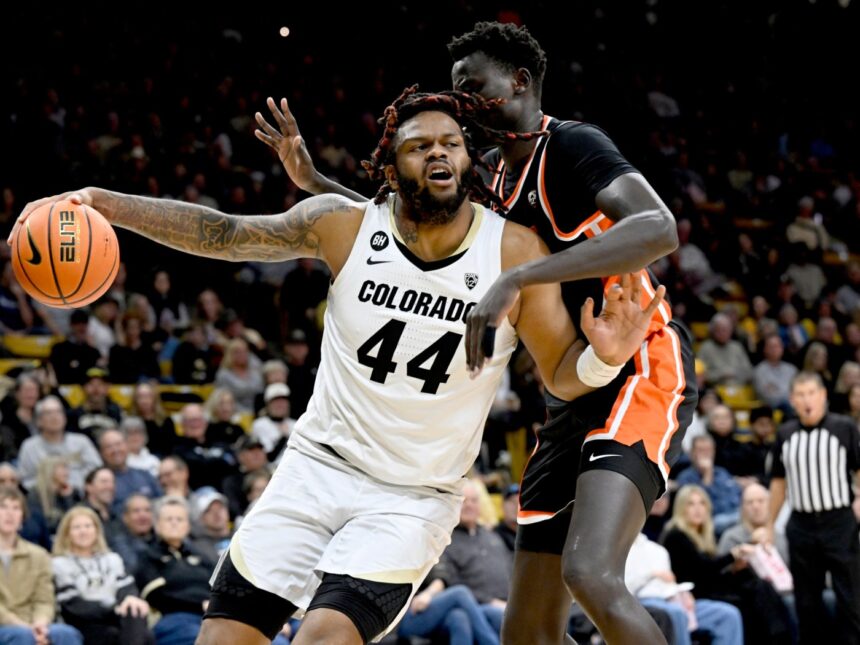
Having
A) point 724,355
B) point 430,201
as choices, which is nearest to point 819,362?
point 724,355

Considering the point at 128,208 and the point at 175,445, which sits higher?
the point at 128,208

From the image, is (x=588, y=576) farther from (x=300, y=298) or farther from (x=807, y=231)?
(x=807, y=231)

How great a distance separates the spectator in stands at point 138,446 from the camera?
396 inches

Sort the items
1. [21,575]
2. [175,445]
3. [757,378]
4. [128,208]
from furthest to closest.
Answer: [757,378] → [175,445] → [21,575] → [128,208]

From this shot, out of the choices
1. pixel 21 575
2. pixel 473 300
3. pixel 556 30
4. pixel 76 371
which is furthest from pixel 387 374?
pixel 556 30

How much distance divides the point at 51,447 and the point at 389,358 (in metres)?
6.26

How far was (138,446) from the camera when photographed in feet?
33.2

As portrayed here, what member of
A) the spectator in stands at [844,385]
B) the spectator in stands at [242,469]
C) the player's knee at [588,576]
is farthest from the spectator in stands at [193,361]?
the player's knee at [588,576]

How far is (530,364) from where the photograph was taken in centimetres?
1236

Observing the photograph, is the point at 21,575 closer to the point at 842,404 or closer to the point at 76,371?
the point at 76,371

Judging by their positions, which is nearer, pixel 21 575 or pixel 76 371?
pixel 21 575

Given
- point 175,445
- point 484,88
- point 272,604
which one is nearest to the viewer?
point 272,604

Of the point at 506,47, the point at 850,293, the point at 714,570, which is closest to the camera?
the point at 506,47

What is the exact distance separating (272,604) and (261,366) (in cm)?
826
